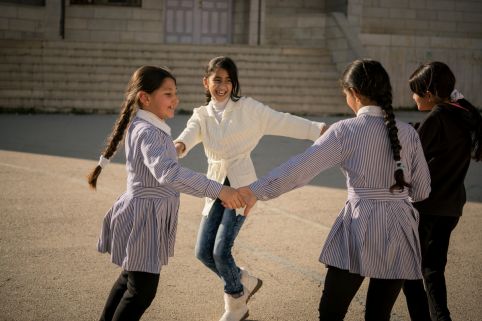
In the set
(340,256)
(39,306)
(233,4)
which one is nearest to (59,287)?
(39,306)

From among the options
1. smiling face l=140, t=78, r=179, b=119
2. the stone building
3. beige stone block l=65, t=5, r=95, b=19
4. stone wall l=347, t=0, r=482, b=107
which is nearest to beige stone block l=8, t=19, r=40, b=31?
the stone building

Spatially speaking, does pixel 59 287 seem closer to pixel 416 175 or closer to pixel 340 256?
pixel 340 256

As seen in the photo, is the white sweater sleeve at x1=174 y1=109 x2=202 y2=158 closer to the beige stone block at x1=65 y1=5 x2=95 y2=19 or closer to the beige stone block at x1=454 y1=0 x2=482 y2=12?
the beige stone block at x1=65 y1=5 x2=95 y2=19

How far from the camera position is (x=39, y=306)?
14.0 ft

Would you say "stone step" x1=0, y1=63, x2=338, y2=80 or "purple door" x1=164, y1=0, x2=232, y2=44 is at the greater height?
"purple door" x1=164, y1=0, x2=232, y2=44

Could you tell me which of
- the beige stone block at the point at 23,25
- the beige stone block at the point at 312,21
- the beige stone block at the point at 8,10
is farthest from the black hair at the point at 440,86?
the beige stone block at the point at 23,25

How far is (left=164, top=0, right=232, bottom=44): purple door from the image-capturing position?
81.2 feet

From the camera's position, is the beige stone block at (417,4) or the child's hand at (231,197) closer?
the child's hand at (231,197)

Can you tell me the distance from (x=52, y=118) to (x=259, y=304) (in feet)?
41.7

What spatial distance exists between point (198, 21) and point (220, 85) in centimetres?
2117

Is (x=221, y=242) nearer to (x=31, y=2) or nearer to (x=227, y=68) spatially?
(x=227, y=68)

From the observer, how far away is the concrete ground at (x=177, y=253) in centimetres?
435

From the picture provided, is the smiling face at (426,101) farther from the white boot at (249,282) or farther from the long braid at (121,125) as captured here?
the long braid at (121,125)

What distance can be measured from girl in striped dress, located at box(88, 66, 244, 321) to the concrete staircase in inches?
566
